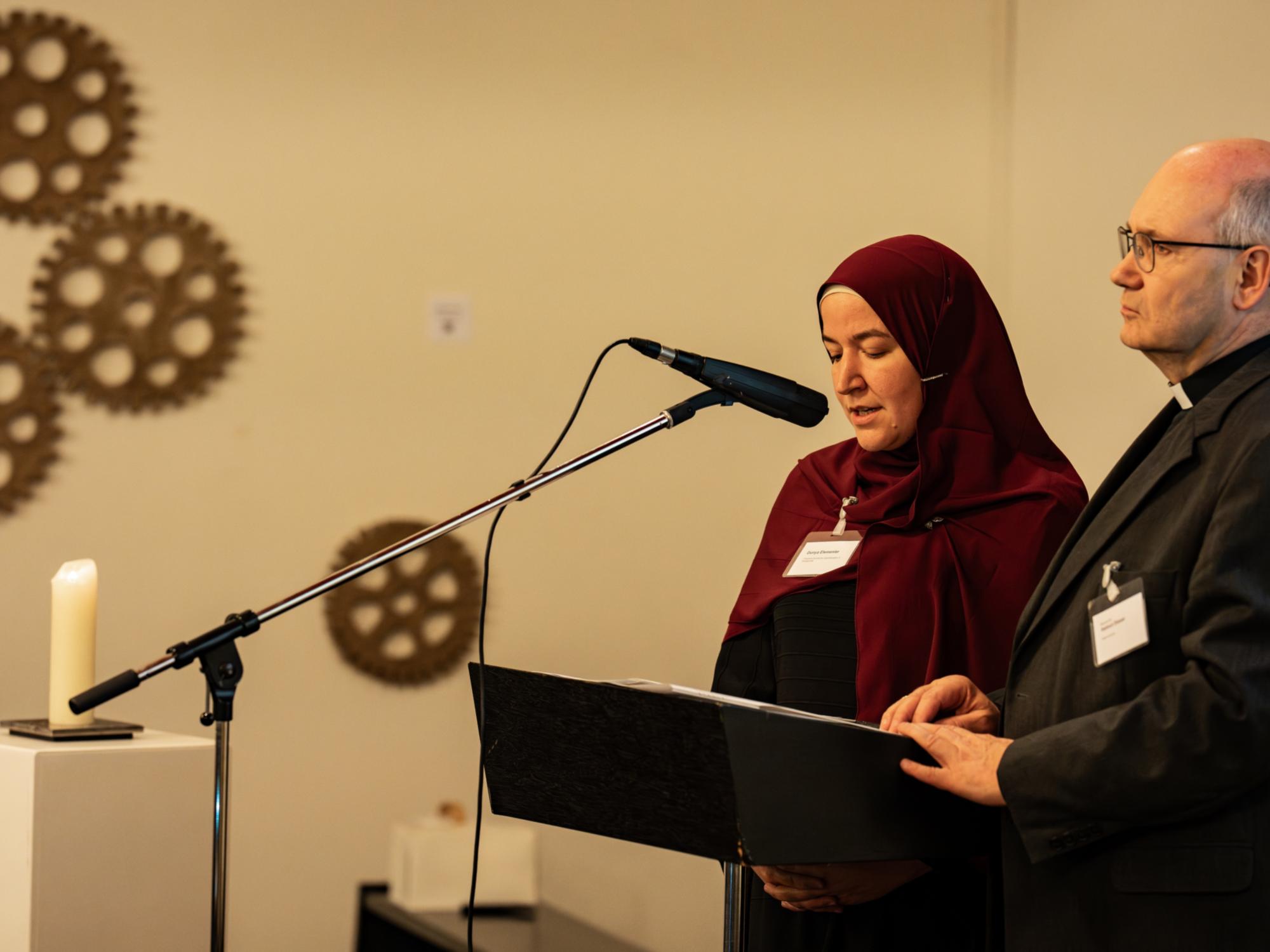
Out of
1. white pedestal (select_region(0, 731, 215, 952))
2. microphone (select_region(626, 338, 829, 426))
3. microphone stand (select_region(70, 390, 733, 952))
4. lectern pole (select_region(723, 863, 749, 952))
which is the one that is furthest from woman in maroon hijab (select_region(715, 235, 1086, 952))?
white pedestal (select_region(0, 731, 215, 952))

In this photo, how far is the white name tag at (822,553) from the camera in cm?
212

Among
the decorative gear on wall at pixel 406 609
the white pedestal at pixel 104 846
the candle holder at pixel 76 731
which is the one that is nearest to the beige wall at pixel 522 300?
the decorative gear on wall at pixel 406 609

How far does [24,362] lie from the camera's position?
3.71 meters

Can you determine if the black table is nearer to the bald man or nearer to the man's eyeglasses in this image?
the bald man

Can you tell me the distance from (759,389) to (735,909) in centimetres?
68

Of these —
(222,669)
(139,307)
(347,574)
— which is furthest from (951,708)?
(139,307)

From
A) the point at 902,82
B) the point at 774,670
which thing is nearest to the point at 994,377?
the point at 774,670

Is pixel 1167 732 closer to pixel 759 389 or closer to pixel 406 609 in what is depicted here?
pixel 759 389

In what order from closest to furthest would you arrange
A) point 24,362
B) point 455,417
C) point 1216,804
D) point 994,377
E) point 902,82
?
1. point 1216,804
2. point 994,377
3. point 24,362
4. point 455,417
5. point 902,82

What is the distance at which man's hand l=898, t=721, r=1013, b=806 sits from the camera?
1.45 m

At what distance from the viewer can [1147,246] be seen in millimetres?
1567

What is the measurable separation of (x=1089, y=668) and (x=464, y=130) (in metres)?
3.08

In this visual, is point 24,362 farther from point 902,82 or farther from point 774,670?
point 902,82

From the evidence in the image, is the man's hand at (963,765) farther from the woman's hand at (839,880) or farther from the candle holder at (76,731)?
the candle holder at (76,731)
